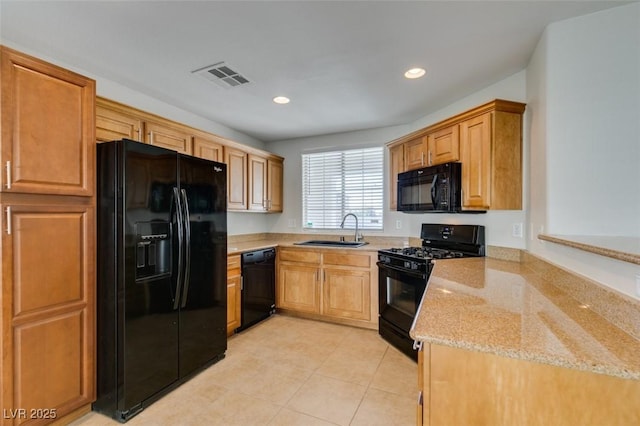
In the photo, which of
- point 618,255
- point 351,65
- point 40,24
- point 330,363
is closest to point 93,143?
point 40,24

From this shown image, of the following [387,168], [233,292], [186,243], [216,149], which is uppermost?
[216,149]

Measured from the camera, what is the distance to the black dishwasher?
3.33m

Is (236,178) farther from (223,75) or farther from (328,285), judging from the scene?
(328,285)

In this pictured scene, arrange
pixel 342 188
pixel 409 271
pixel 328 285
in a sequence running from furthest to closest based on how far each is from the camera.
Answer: pixel 342 188 → pixel 328 285 → pixel 409 271

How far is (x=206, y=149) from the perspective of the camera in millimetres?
3188

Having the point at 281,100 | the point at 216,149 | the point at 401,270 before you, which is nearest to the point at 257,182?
the point at 216,149

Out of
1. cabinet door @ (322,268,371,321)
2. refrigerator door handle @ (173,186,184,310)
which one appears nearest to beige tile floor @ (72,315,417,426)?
cabinet door @ (322,268,371,321)

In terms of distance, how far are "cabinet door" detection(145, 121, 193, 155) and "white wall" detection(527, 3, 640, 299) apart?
2963 mm

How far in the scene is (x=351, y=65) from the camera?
2322 millimetres

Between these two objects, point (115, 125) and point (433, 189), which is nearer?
point (115, 125)

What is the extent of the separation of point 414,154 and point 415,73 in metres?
0.95

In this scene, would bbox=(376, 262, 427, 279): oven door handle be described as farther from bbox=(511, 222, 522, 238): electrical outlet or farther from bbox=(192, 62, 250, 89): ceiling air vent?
bbox=(192, 62, 250, 89): ceiling air vent

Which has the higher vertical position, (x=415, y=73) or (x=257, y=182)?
(x=415, y=73)

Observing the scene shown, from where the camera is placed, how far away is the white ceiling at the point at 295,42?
1.68 m
